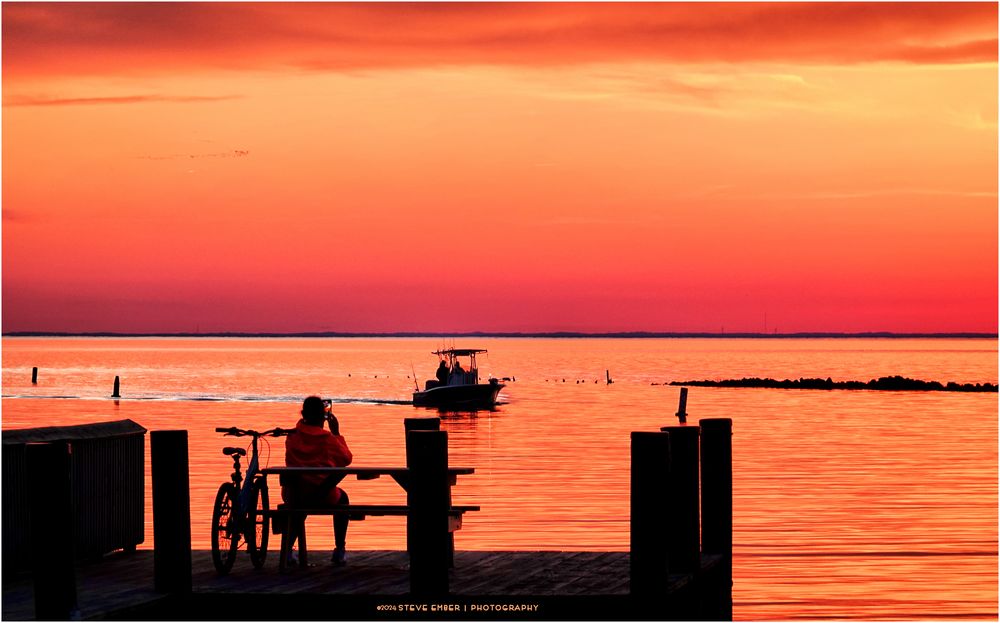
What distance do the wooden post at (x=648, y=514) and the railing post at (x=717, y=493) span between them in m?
3.20

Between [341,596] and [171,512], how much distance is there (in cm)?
172

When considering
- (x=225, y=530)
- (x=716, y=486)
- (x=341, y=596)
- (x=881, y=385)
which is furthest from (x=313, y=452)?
(x=881, y=385)

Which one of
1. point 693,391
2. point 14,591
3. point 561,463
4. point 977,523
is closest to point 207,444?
point 561,463

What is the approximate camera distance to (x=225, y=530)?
1456 centimetres

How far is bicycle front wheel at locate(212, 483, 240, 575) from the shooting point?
1422 centimetres

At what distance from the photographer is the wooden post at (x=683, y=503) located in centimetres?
1502

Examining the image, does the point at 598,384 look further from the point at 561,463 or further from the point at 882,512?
the point at 882,512

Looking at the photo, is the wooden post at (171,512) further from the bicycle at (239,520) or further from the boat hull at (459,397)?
the boat hull at (459,397)

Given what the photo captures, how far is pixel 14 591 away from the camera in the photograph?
13.2 metres

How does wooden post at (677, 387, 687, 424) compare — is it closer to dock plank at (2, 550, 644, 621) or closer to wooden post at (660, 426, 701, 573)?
dock plank at (2, 550, 644, 621)

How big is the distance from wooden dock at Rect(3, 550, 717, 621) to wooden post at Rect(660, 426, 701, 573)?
1.36ft

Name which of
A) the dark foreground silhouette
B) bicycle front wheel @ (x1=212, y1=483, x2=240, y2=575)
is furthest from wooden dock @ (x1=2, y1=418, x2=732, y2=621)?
the dark foreground silhouette

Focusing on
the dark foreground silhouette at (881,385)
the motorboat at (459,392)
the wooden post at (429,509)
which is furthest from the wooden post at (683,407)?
the wooden post at (429,509)

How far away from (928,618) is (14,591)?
40.4ft
